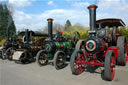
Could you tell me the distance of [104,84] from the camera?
9.55 ft

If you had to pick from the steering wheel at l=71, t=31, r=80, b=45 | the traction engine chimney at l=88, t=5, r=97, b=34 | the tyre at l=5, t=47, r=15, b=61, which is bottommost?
the tyre at l=5, t=47, r=15, b=61

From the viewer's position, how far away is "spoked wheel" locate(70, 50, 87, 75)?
3.39 metres

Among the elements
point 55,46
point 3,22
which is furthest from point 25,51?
point 3,22

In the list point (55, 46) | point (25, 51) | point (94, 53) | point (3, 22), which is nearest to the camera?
point (94, 53)

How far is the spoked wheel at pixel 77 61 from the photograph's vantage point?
11.1ft

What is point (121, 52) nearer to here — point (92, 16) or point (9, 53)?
point (92, 16)

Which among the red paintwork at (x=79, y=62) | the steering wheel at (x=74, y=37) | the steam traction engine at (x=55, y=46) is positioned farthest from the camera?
the steering wheel at (x=74, y=37)

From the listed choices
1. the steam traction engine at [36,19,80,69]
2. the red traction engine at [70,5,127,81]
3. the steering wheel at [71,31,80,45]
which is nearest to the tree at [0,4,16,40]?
the steam traction engine at [36,19,80,69]

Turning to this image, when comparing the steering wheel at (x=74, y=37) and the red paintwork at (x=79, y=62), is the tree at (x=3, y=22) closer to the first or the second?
the steering wheel at (x=74, y=37)

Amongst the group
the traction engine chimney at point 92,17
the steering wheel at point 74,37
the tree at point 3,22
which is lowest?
the steering wheel at point 74,37

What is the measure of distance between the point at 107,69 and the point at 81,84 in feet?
2.31

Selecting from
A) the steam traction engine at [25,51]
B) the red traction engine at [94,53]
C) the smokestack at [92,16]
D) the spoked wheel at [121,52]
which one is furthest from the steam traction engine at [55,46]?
the spoked wheel at [121,52]

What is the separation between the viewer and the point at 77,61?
3602 millimetres

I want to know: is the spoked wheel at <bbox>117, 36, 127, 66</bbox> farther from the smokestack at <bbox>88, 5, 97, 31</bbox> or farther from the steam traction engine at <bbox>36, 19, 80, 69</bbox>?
the steam traction engine at <bbox>36, 19, 80, 69</bbox>
